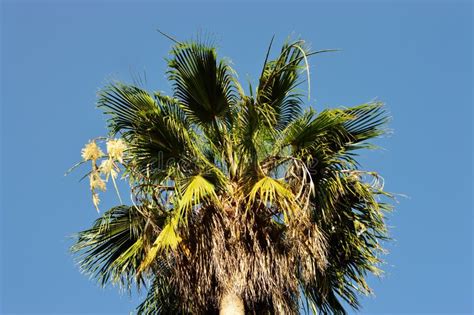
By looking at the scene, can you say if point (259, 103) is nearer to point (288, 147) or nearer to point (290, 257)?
point (288, 147)

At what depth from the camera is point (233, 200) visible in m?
10.4

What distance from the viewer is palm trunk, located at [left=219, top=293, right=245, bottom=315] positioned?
32.3 feet

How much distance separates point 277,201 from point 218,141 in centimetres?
157

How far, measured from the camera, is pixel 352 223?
10.9m

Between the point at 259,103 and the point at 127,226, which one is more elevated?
the point at 259,103

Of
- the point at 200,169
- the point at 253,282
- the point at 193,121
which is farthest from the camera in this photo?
the point at 193,121

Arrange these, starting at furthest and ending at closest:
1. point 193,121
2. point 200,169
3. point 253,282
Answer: point 193,121
point 200,169
point 253,282

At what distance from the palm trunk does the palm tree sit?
0.5 inches

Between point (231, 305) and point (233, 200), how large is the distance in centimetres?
126

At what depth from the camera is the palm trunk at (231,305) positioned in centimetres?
984

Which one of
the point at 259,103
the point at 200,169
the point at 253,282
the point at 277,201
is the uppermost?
the point at 259,103

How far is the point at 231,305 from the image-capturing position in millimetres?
9852

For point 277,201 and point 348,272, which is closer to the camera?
point 277,201

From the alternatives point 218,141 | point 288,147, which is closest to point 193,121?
point 218,141
